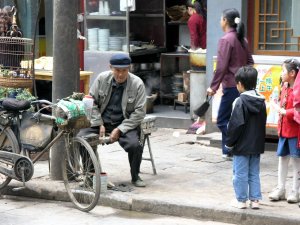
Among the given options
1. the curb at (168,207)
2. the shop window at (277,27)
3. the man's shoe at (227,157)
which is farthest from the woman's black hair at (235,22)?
the curb at (168,207)

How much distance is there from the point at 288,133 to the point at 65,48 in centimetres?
278

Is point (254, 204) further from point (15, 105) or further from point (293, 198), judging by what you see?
point (15, 105)

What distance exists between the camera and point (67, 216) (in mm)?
7797

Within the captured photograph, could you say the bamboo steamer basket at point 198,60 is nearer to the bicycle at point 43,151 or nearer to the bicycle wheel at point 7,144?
the bicycle at point 43,151

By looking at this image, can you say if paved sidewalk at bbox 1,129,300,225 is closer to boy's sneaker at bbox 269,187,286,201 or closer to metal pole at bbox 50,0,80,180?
boy's sneaker at bbox 269,187,286,201

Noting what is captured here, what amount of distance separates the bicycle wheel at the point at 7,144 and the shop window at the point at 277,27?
4185 mm

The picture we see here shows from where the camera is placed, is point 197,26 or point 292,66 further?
point 197,26

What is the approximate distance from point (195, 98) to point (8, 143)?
14.2 feet

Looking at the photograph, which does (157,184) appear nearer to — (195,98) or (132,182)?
(132,182)

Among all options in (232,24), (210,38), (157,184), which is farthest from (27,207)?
(210,38)

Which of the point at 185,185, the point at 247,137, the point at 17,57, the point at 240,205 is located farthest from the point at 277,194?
the point at 17,57

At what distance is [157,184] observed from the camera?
→ 8648 mm

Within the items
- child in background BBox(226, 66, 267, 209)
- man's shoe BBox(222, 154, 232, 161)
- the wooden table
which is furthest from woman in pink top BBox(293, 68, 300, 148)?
the wooden table

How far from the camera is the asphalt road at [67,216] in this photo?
7516mm
